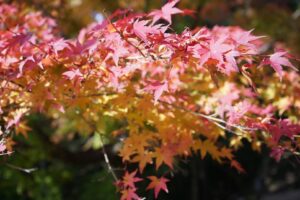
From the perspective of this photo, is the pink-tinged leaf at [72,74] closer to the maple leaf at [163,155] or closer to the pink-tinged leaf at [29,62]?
the pink-tinged leaf at [29,62]

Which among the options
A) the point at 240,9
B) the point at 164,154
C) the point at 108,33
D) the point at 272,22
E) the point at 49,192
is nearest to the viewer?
the point at 108,33

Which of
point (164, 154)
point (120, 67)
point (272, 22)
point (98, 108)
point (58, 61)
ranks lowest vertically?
point (272, 22)

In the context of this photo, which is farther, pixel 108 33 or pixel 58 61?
pixel 58 61

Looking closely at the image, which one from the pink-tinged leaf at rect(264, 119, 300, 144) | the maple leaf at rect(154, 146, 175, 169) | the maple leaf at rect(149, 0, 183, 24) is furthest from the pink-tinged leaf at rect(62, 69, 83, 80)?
the pink-tinged leaf at rect(264, 119, 300, 144)

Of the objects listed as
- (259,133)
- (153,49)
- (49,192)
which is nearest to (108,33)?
(153,49)

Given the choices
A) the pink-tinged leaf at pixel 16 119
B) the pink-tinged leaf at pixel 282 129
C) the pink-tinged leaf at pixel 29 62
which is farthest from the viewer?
the pink-tinged leaf at pixel 16 119

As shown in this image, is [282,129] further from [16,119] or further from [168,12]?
[16,119]

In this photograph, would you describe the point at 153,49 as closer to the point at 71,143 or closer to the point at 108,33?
the point at 108,33

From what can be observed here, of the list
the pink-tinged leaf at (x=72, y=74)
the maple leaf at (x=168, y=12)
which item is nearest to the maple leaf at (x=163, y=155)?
the pink-tinged leaf at (x=72, y=74)
